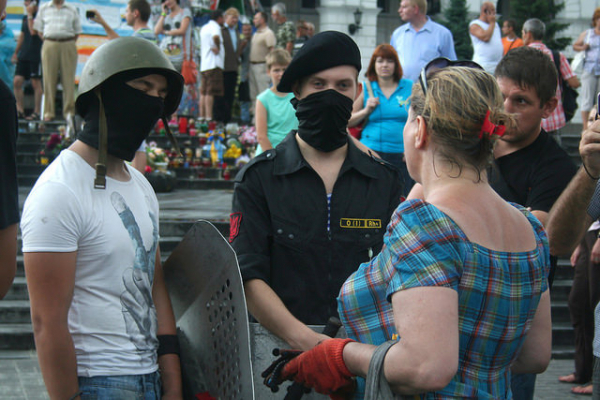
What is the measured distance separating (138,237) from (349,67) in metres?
1.13

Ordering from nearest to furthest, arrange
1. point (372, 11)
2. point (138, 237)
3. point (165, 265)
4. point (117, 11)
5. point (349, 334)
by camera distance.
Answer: point (349, 334), point (138, 237), point (165, 265), point (117, 11), point (372, 11)

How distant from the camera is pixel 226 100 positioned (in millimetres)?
15055

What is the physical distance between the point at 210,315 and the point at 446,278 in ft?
3.06

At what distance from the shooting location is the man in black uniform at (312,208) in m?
2.81

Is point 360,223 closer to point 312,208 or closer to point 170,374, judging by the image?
point 312,208

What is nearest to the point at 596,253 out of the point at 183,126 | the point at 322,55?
the point at 322,55

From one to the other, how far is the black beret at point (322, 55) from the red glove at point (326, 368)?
1.17 meters

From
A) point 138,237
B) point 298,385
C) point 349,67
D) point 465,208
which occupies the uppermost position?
point 349,67


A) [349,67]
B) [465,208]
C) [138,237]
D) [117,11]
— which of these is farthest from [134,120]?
[117,11]

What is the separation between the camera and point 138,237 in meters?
2.51

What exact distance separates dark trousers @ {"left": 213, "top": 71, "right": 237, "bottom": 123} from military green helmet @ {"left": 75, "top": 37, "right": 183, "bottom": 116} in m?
12.2

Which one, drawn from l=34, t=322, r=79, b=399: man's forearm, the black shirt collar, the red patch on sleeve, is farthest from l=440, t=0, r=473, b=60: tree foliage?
l=34, t=322, r=79, b=399: man's forearm

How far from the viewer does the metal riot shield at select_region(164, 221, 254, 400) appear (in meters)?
2.21

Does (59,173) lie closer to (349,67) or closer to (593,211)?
(349,67)
